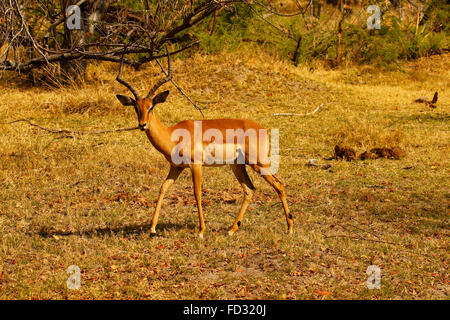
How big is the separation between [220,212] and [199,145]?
1363mm

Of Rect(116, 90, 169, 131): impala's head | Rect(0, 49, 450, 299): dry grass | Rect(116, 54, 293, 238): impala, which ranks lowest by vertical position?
Rect(0, 49, 450, 299): dry grass

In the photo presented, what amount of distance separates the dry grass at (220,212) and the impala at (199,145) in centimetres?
55

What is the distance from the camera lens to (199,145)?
6.05 metres

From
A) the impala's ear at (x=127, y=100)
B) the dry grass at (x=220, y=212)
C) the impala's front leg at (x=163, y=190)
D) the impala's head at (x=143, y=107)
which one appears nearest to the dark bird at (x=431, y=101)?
the dry grass at (x=220, y=212)

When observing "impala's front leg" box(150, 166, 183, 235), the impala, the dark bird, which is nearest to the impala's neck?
the impala

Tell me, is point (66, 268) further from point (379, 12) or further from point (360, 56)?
point (379, 12)

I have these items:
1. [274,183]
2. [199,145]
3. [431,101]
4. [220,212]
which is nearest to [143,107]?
[199,145]

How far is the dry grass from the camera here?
4957 mm

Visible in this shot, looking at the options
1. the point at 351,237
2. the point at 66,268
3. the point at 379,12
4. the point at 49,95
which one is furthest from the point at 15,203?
the point at 379,12

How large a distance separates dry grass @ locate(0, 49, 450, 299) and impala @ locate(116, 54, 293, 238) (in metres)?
0.55

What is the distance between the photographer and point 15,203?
24.4 ft

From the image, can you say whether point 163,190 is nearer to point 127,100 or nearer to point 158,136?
point 158,136

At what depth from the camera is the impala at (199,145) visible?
6004 millimetres

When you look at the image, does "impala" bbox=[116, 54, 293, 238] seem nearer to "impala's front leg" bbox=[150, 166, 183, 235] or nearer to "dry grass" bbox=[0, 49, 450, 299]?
"impala's front leg" bbox=[150, 166, 183, 235]
